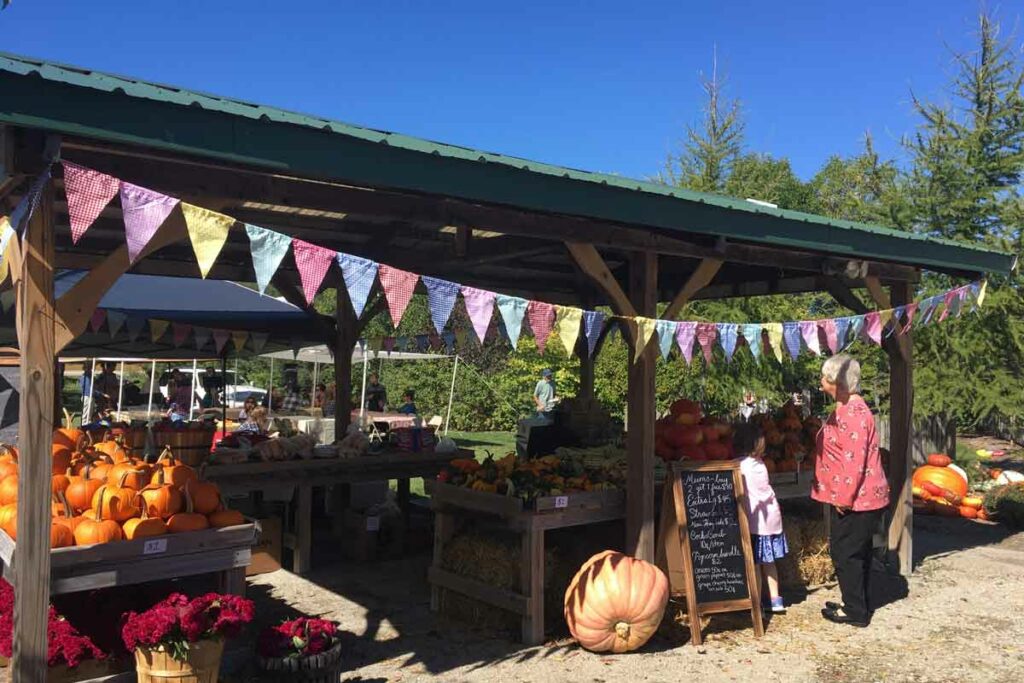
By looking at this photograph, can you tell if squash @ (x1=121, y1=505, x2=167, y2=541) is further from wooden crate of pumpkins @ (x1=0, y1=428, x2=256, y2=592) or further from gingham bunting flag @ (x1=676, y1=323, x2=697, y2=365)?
→ gingham bunting flag @ (x1=676, y1=323, x2=697, y2=365)

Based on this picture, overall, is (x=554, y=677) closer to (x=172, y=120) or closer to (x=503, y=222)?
(x=503, y=222)

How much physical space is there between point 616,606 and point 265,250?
3.06m

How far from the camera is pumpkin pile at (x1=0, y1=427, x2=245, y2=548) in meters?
4.14

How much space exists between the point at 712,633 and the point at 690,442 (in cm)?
137

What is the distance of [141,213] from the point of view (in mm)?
3584

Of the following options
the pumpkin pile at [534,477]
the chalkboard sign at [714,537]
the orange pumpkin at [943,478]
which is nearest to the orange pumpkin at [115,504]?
the pumpkin pile at [534,477]

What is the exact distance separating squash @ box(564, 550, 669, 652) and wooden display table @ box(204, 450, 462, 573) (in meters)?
2.89

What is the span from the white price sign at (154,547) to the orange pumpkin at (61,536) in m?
0.32

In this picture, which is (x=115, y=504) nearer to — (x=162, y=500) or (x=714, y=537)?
(x=162, y=500)

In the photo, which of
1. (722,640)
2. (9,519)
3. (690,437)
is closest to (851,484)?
(690,437)

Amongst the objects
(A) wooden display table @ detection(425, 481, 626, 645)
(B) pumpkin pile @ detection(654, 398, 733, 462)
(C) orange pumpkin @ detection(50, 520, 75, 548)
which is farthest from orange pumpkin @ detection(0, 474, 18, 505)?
(B) pumpkin pile @ detection(654, 398, 733, 462)

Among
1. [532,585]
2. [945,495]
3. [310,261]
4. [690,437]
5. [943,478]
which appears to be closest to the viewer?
[310,261]

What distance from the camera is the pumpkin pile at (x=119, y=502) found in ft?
13.6

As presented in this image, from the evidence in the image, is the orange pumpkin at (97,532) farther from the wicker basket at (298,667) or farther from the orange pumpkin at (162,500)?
the wicker basket at (298,667)
